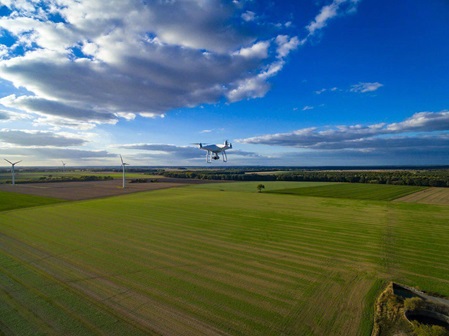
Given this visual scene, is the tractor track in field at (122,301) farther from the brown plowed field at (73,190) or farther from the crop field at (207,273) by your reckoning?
the brown plowed field at (73,190)

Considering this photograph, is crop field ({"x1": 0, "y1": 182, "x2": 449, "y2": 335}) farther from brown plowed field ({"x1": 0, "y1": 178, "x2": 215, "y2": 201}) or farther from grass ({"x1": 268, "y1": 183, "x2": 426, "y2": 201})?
brown plowed field ({"x1": 0, "y1": 178, "x2": 215, "y2": 201})

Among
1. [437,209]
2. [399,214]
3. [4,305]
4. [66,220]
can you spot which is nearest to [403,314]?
[4,305]

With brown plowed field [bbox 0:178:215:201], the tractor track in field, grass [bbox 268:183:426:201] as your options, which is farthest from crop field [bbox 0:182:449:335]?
brown plowed field [bbox 0:178:215:201]

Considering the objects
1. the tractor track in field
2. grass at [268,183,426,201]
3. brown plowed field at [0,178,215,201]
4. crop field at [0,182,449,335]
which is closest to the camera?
the tractor track in field

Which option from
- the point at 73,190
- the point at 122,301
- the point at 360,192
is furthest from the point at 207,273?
the point at 73,190

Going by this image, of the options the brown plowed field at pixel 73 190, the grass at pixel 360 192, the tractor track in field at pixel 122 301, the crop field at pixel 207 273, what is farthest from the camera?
the brown plowed field at pixel 73 190

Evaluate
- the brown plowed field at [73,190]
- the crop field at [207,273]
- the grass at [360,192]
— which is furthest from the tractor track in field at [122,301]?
the grass at [360,192]

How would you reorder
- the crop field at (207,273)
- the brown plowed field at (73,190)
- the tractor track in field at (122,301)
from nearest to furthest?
the tractor track in field at (122,301) < the crop field at (207,273) < the brown plowed field at (73,190)

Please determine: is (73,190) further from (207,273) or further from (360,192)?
(360,192)

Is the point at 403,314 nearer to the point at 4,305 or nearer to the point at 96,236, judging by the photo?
the point at 4,305
